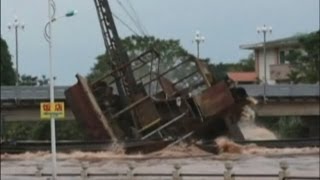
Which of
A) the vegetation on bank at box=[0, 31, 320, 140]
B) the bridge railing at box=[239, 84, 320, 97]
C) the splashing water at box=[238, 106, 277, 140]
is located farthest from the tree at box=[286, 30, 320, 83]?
the splashing water at box=[238, 106, 277, 140]

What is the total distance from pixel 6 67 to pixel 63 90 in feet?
93.1

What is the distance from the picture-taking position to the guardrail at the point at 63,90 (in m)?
86.2

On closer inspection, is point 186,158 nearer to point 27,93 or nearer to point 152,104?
point 152,104

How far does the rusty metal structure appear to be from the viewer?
66.7m

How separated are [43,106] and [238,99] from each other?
122 feet

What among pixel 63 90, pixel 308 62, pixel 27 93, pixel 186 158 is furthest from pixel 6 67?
pixel 186 158

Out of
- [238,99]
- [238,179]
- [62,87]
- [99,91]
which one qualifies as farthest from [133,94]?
[238,179]

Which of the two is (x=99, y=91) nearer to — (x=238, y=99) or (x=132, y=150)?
(x=132, y=150)

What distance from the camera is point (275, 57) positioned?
135m

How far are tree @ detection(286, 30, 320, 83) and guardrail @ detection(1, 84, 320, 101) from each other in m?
19.3

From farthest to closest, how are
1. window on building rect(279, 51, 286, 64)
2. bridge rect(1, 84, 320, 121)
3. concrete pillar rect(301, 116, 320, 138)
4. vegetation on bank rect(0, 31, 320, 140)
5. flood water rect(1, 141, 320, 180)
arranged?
window on building rect(279, 51, 286, 64)
vegetation on bank rect(0, 31, 320, 140)
concrete pillar rect(301, 116, 320, 138)
bridge rect(1, 84, 320, 121)
flood water rect(1, 141, 320, 180)

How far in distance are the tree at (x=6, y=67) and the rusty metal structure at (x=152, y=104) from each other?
1575 inches

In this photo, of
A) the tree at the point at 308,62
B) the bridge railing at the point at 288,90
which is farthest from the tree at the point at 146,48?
the bridge railing at the point at 288,90

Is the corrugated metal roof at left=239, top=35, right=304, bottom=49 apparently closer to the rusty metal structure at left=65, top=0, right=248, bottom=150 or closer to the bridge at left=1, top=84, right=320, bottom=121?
the bridge at left=1, top=84, right=320, bottom=121
